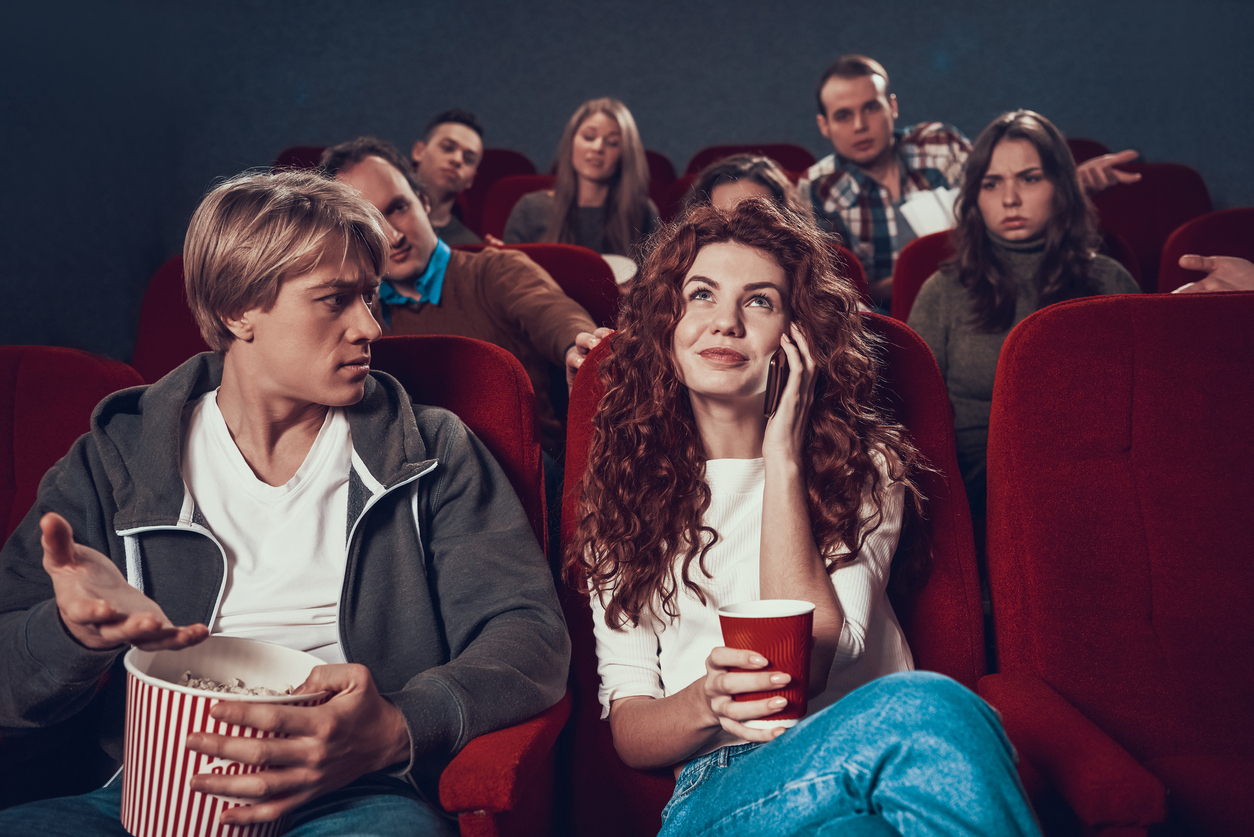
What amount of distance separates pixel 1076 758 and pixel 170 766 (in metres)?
0.85

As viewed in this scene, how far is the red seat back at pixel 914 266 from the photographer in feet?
7.79

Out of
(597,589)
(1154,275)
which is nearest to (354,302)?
(597,589)

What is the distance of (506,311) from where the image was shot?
1979mm

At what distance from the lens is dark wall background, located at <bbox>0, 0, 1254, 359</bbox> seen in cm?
416

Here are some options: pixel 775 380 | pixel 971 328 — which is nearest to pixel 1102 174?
pixel 971 328

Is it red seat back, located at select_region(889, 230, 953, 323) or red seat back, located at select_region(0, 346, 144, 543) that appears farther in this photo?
red seat back, located at select_region(889, 230, 953, 323)

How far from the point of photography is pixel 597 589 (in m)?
1.18

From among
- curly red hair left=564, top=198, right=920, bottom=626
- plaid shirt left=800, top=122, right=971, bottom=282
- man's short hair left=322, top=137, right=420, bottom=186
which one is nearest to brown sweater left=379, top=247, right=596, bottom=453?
man's short hair left=322, top=137, right=420, bottom=186

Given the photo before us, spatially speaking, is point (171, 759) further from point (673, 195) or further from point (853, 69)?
point (673, 195)

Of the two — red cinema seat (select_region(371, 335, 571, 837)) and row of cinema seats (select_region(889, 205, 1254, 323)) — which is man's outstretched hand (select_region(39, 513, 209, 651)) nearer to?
red cinema seat (select_region(371, 335, 571, 837))

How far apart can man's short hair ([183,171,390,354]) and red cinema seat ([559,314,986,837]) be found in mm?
448

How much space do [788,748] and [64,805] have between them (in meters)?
0.74

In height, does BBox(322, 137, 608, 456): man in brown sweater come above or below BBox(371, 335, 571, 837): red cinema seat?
above

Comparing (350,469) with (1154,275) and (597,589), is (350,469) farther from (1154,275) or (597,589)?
(1154,275)
